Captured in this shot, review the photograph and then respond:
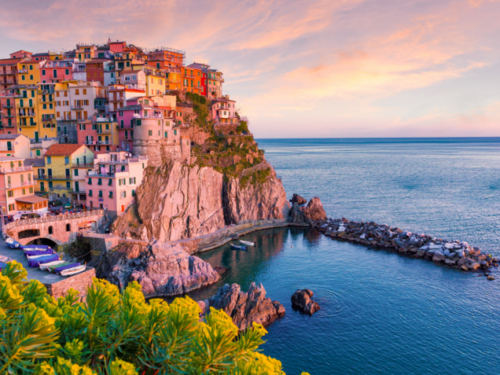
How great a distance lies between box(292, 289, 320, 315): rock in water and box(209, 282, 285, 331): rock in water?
232cm

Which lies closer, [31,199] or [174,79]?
[31,199]

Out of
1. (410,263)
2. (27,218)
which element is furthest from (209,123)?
(410,263)

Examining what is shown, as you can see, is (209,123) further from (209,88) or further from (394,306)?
(394,306)

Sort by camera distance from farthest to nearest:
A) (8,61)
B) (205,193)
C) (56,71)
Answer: (8,61), (56,71), (205,193)

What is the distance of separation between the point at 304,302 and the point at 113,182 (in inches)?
1345

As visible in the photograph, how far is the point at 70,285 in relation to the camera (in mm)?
34250

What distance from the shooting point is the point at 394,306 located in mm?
41938

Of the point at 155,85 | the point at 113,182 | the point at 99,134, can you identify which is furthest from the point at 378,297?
the point at 155,85

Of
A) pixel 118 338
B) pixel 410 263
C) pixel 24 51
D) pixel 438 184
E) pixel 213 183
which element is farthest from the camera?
pixel 438 184

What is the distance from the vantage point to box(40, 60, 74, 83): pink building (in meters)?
79.2

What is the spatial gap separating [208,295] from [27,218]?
95.0 feet

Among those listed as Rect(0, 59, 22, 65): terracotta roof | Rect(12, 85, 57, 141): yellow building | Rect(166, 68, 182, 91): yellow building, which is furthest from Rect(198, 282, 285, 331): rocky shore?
Rect(0, 59, 22, 65): terracotta roof

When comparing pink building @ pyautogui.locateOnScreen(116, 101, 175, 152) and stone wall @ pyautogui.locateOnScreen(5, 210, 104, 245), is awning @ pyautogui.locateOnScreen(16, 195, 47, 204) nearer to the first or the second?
stone wall @ pyautogui.locateOnScreen(5, 210, 104, 245)

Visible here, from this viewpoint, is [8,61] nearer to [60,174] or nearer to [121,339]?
[60,174]
